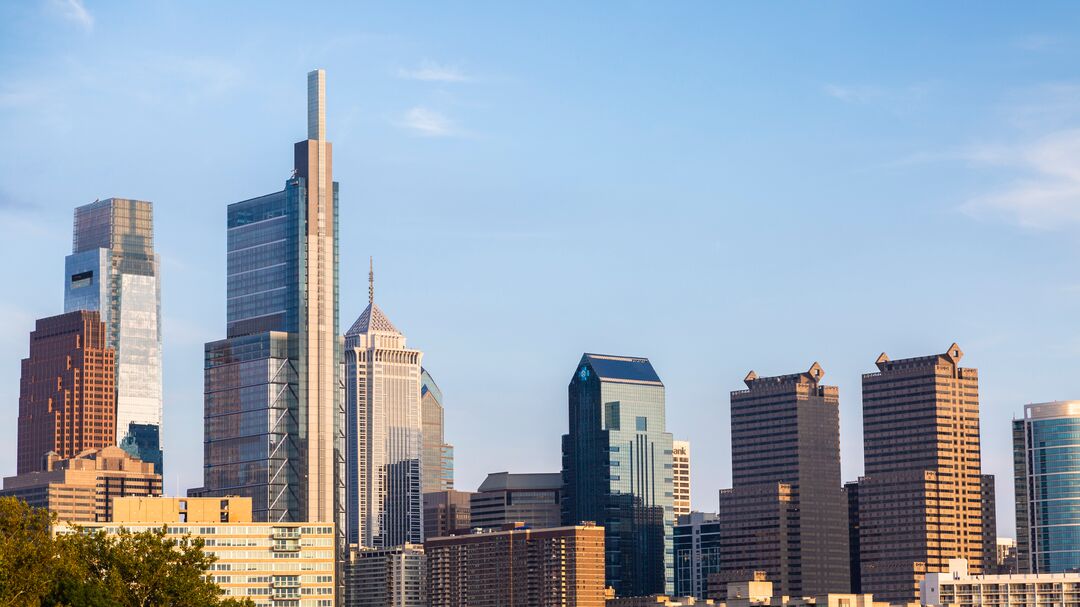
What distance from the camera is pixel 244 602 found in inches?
6156

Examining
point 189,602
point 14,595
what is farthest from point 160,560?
point 14,595

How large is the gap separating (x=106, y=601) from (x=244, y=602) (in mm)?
A: 14517

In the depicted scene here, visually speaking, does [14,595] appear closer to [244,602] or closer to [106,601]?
[106,601]

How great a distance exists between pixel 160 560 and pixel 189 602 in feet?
13.0

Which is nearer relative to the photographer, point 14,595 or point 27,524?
point 14,595

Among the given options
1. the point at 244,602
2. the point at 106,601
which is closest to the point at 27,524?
the point at 106,601

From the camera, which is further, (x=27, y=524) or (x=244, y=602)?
(x=244, y=602)

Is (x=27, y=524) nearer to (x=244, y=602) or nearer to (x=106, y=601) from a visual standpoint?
(x=106, y=601)

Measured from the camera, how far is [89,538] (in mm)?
158375

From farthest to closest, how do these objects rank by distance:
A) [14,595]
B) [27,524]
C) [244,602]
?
[244,602] → [27,524] → [14,595]

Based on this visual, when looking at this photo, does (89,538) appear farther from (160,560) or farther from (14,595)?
(14,595)

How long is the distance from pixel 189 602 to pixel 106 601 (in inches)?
236

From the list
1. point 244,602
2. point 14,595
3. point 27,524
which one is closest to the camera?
point 14,595

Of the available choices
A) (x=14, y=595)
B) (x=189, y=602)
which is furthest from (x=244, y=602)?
(x=14, y=595)
